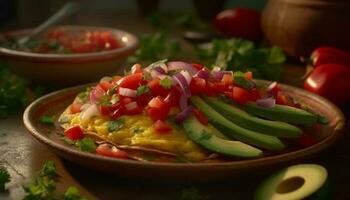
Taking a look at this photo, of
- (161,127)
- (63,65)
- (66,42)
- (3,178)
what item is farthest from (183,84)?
(66,42)

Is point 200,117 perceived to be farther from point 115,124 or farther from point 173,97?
point 115,124

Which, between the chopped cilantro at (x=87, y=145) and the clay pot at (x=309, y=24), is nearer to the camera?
the chopped cilantro at (x=87, y=145)

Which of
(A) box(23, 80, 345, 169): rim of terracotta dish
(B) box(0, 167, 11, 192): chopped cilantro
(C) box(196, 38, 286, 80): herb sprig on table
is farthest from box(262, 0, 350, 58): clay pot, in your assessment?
(B) box(0, 167, 11, 192): chopped cilantro

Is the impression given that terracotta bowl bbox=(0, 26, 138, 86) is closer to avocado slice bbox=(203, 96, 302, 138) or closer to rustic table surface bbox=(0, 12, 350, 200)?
rustic table surface bbox=(0, 12, 350, 200)

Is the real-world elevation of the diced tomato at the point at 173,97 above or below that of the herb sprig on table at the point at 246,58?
above

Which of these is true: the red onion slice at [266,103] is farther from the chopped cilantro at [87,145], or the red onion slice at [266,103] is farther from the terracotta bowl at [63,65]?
the terracotta bowl at [63,65]

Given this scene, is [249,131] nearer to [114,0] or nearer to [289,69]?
[289,69]

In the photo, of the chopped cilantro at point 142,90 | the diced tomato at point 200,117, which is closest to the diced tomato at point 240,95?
the diced tomato at point 200,117
